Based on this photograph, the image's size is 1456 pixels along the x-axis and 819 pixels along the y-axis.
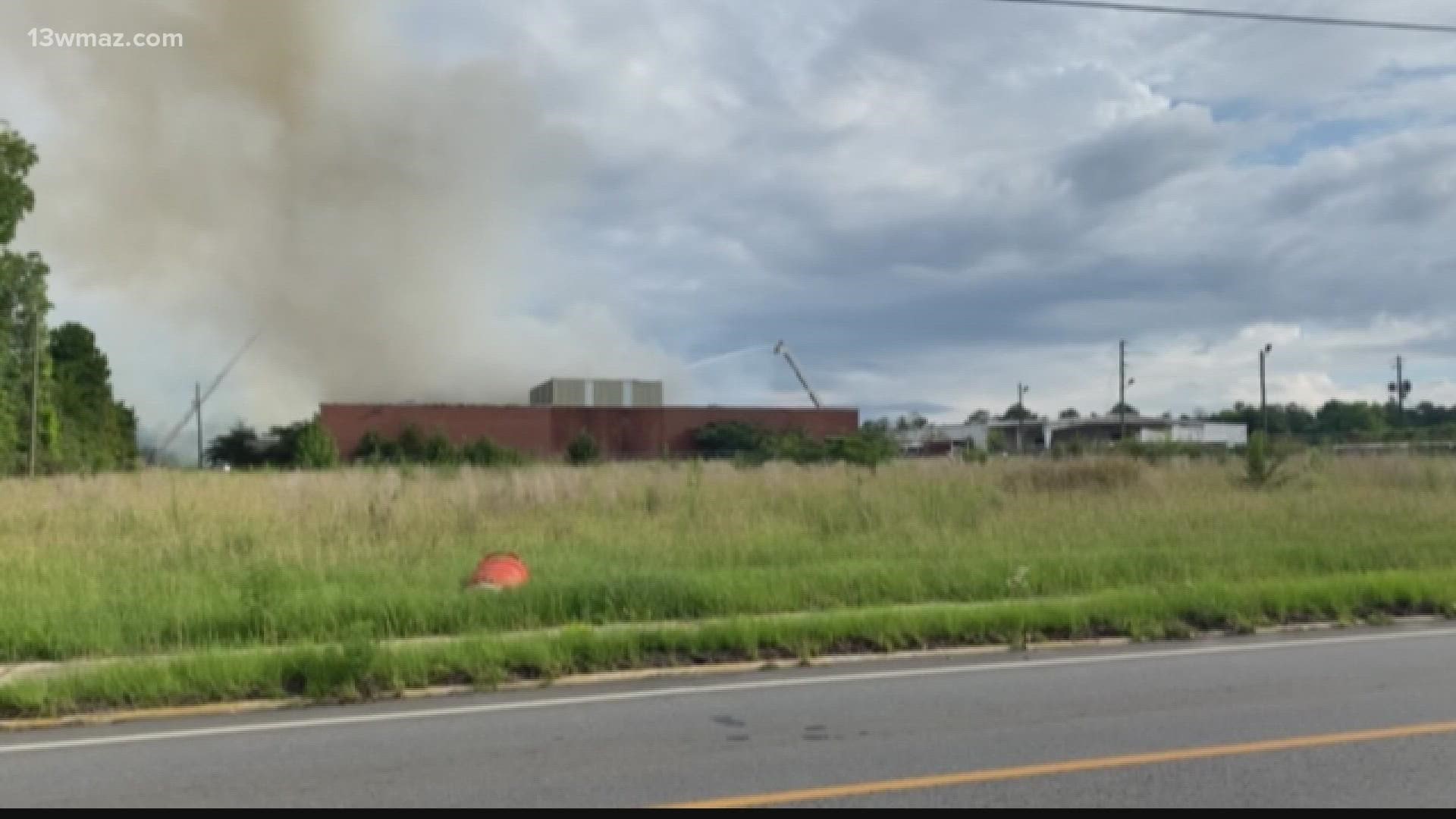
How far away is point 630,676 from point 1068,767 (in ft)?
12.8

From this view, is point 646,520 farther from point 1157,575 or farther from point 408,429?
point 408,429

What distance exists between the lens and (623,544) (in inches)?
631

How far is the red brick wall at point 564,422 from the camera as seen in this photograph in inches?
2918

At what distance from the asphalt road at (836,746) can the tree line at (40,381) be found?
40.0 m

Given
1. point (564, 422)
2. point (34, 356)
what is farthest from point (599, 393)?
point (34, 356)

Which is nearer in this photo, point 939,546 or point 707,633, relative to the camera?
point 707,633

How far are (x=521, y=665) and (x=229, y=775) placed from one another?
10.1 feet

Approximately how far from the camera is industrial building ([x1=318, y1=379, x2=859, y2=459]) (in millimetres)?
74000

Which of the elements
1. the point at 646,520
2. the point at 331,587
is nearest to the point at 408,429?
the point at 646,520

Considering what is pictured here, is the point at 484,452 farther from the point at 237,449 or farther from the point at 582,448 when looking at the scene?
the point at 237,449

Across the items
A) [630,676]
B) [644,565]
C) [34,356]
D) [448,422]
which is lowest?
[630,676]

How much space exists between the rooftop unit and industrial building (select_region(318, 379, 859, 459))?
12.7 meters

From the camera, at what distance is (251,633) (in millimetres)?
10500

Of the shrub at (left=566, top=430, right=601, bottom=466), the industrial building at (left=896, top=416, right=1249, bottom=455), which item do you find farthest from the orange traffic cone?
the industrial building at (left=896, top=416, right=1249, bottom=455)
